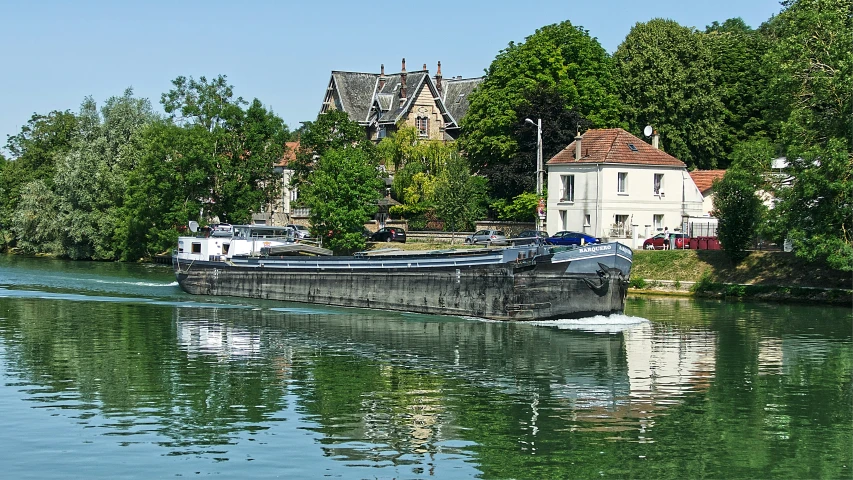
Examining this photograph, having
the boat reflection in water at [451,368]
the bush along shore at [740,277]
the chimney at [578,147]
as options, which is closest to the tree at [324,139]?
the chimney at [578,147]

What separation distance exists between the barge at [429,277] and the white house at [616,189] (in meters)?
21.1

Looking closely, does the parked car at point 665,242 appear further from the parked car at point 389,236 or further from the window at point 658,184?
the parked car at point 389,236

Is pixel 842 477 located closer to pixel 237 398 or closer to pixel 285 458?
pixel 285 458

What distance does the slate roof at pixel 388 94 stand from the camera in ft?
376

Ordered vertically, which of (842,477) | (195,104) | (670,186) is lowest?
(842,477)

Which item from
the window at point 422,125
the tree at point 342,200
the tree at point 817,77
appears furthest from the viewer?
the window at point 422,125

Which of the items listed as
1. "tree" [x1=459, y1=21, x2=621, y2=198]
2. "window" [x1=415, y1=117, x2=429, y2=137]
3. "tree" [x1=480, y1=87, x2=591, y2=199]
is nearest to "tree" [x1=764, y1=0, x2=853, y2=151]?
"tree" [x1=480, y1=87, x2=591, y2=199]

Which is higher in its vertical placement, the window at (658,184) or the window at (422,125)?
the window at (422,125)

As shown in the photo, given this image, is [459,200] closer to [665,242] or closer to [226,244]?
[665,242]

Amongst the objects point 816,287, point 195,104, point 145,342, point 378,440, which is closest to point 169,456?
point 378,440

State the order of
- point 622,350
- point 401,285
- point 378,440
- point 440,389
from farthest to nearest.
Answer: point 401,285, point 622,350, point 440,389, point 378,440

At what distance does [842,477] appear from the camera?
2220 cm

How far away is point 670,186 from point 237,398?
52461 millimetres

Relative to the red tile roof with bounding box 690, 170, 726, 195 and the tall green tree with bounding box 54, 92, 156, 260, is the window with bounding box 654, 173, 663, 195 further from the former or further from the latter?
the tall green tree with bounding box 54, 92, 156, 260
